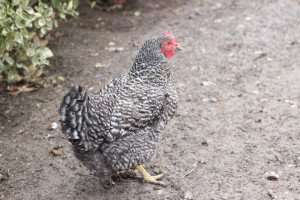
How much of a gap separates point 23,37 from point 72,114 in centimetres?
173

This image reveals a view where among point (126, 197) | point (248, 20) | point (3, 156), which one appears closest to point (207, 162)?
point (126, 197)

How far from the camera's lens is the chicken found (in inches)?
161

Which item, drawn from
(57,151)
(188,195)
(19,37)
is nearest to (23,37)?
(19,37)

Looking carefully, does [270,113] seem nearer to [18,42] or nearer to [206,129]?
[206,129]

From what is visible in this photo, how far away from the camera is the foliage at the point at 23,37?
5.19 m

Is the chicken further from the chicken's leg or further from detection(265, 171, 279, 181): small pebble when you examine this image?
detection(265, 171, 279, 181): small pebble

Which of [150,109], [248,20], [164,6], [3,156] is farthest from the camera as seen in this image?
[164,6]

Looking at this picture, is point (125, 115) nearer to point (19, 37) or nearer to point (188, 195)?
point (188, 195)

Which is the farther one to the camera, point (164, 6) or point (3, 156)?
point (164, 6)

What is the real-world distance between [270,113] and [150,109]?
1.64 metres

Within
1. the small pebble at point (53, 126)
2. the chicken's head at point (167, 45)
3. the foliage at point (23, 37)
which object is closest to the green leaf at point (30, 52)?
the foliage at point (23, 37)

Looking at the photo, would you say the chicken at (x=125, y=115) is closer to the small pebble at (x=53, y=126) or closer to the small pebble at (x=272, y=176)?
the small pebble at (x=272, y=176)

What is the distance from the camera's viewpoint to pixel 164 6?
8.09m

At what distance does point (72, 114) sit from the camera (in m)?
4.07
